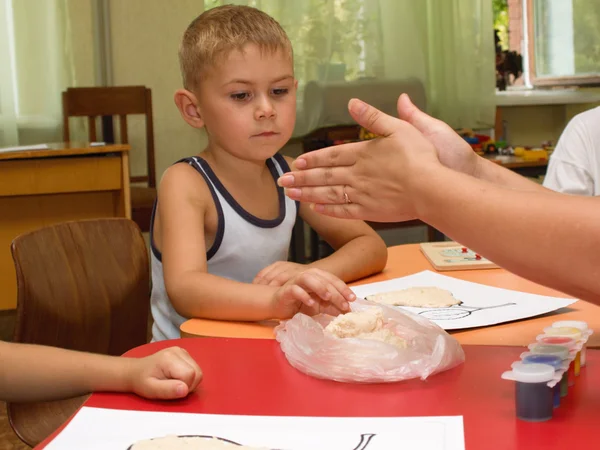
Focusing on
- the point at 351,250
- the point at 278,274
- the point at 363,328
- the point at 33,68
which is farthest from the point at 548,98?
the point at 363,328

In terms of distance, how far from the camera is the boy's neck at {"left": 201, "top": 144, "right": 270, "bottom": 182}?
1.57 metres

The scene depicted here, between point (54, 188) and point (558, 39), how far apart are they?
336cm

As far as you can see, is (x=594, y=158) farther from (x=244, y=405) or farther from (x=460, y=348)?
(x=244, y=405)

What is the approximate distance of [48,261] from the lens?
155cm

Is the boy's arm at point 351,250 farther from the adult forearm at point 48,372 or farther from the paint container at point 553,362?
the paint container at point 553,362

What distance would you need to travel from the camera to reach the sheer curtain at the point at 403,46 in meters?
4.58

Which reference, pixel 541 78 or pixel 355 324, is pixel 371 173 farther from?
pixel 541 78

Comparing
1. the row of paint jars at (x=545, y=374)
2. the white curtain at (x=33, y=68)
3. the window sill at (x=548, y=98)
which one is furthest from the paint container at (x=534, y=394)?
the window sill at (x=548, y=98)

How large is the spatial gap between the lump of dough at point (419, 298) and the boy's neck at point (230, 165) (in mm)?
477

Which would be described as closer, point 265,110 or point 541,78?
Result: point 265,110

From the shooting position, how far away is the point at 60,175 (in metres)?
3.21

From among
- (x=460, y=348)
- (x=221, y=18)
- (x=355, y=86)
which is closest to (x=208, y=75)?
(x=221, y=18)

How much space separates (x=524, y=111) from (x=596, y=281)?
4.70 m

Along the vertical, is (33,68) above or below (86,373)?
above
